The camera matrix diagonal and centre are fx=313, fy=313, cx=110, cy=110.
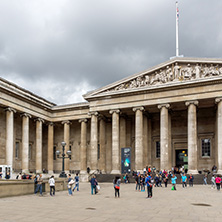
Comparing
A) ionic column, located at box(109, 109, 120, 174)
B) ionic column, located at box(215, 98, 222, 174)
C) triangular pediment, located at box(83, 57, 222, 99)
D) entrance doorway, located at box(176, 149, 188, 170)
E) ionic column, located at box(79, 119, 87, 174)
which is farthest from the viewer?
ionic column, located at box(79, 119, 87, 174)

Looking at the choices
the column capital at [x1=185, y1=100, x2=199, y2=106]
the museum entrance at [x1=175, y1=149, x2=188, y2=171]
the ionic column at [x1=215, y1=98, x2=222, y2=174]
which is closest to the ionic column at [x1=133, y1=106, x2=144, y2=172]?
the column capital at [x1=185, y1=100, x2=199, y2=106]

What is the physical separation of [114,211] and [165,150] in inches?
1037

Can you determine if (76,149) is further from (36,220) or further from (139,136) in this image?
(36,220)

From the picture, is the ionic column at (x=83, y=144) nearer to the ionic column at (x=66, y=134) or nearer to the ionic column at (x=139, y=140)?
the ionic column at (x=66, y=134)

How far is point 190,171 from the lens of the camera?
3809cm

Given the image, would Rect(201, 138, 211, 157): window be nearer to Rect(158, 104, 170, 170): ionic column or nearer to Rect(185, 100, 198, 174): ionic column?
Rect(185, 100, 198, 174): ionic column

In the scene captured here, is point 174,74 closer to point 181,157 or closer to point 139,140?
point 139,140

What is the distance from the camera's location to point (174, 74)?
4034 cm

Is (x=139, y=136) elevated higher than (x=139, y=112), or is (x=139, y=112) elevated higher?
(x=139, y=112)

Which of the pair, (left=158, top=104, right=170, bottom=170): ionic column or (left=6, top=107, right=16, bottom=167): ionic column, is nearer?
(left=158, top=104, right=170, bottom=170): ionic column

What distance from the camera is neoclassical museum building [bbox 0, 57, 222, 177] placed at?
39.1 m

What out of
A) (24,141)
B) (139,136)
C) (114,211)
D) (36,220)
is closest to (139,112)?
(139,136)

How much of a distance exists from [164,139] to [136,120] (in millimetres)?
4792

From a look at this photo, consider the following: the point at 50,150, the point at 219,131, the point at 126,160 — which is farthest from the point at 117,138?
the point at 50,150
